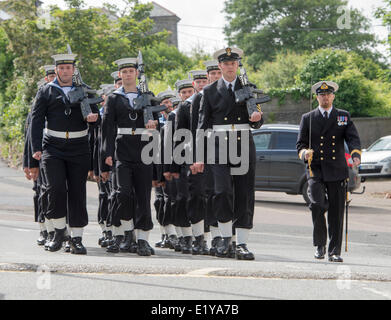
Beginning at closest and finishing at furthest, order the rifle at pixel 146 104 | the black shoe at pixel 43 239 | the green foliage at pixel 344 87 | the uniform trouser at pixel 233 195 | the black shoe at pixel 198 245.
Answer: the uniform trouser at pixel 233 195, the rifle at pixel 146 104, the black shoe at pixel 198 245, the black shoe at pixel 43 239, the green foliage at pixel 344 87

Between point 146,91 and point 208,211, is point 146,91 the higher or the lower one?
the higher one

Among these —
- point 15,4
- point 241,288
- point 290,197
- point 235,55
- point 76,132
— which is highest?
point 15,4

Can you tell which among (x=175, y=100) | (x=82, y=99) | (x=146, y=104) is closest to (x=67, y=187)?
(x=82, y=99)

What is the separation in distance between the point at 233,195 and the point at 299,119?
24.5 metres

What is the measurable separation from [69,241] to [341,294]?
373cm

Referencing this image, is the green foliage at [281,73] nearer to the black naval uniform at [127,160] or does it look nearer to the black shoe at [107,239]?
the black shoe at [107,239]

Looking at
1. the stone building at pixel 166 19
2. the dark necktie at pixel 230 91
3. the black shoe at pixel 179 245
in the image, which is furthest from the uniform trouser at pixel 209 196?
the stone building at pixel 166 19

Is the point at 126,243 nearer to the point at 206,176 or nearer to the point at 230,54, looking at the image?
the point at 206,176

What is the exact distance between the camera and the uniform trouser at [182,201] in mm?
8961
